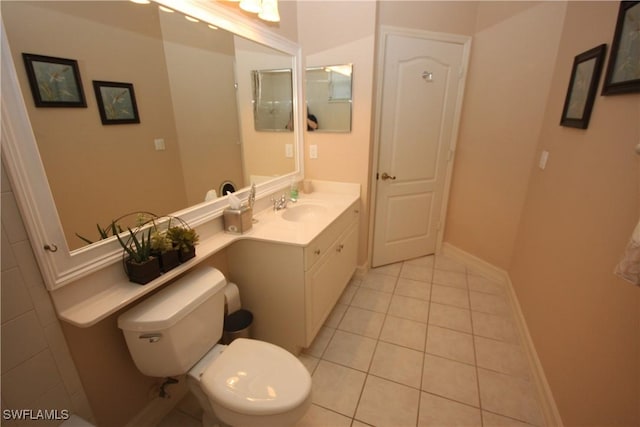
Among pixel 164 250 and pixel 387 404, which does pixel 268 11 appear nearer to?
pixel 164 250

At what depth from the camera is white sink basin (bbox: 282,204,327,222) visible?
1.97m

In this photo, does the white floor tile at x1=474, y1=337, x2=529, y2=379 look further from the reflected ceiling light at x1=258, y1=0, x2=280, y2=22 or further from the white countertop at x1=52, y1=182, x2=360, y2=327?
the reflected ceiling light at x1=258, y1=0, x2=280, y2=22

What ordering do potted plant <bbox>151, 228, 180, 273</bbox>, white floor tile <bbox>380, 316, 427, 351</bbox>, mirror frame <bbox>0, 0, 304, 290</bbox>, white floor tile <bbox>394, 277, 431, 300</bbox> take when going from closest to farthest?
1. mirror frame <bbox>0, 0, 304, 290</bbox>
2. potted plant <bbox>151, 228, 180, 273</bbox>
3. white floor tile <bbox>380, 316, 427, 351</bbox>
4. white floor tile <bbox>394, 277, 431, 300</bbox>

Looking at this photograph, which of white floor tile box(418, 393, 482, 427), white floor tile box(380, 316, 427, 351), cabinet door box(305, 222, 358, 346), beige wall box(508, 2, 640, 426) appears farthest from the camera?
white floor tile box(380, 316, 427, 351)

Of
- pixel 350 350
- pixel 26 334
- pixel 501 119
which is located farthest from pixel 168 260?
pixel 501 119

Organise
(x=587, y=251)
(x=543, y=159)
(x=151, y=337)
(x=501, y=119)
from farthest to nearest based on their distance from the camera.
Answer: (x=501, y=119) < (x=543, y=159) < (x=587, y=251) < (x=151, y=337)

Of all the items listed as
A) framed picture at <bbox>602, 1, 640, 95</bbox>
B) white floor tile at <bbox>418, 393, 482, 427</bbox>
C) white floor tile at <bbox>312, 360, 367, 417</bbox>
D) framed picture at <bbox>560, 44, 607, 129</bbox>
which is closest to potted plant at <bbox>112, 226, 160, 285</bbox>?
white floor tile at <bbox>312, 360, 367, 417</bbox>

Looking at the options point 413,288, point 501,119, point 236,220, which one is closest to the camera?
point 236,220

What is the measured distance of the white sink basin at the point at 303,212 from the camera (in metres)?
1.97

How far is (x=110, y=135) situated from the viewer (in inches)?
42.4

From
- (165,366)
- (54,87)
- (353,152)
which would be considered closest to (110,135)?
(54,87)

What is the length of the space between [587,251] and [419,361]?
1.04 metres

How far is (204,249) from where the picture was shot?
136cm

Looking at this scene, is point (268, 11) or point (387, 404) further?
point (268, 11)
